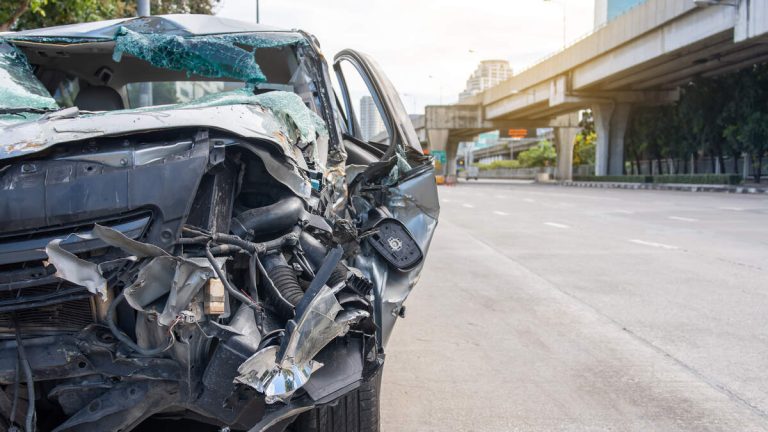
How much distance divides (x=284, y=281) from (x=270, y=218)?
0.93ft

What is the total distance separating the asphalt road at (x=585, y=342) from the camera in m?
3.97

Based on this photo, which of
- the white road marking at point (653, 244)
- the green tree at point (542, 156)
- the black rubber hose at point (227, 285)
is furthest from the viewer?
the green tree at point (542, 156)

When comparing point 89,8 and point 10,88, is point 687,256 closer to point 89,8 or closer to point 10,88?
point 10,88

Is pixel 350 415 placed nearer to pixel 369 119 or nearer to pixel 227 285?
pixel 227 285

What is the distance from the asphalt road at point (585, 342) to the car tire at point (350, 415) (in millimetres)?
657

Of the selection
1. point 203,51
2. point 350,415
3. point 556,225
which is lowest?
point 556,225

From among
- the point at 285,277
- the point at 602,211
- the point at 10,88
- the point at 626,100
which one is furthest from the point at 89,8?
the point at 626,100

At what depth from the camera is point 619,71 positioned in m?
37.9

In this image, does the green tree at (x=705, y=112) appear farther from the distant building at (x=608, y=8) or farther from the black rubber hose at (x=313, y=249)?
the black rubber hose at (x=313, y=249)

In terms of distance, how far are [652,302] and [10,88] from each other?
5872 millimetres

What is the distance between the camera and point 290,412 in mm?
2447

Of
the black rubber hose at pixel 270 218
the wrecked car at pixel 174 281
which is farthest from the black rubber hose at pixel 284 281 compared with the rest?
the black rubber hose at pixel 270 218

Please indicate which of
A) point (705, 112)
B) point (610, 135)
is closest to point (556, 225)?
point (705, 112)

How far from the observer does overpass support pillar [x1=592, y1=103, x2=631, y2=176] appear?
51094mm
